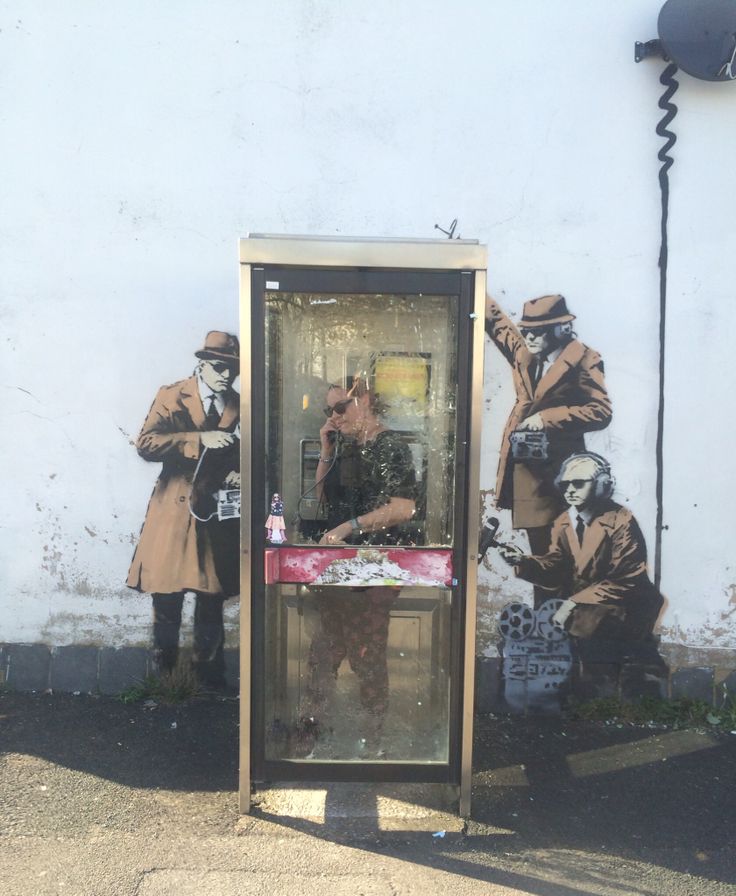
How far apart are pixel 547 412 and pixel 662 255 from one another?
102 cm

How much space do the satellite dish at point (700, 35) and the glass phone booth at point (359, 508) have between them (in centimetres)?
187

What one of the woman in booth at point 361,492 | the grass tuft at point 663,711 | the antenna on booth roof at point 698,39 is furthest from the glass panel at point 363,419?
the antenna on booth roof at point 698,39

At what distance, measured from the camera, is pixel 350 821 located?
307 centimetres

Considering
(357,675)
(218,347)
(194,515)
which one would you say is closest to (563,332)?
(218,347)

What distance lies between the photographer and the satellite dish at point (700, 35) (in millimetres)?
3688

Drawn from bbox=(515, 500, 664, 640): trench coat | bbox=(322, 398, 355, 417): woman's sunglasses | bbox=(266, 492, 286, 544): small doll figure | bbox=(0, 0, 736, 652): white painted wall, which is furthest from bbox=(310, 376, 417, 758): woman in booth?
bbox=(515, 500, 664, 640): trench coat

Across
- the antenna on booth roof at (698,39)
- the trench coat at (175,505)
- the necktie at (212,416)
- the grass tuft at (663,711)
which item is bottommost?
the grass tuft at (663,711)

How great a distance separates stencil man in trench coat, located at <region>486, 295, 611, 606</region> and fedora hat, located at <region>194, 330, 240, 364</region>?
140 centimetres

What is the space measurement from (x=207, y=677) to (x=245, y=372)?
206cm

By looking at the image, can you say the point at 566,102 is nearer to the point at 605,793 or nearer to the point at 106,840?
the point at 605,793

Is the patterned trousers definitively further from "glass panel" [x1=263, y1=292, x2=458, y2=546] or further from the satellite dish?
the satellite dish

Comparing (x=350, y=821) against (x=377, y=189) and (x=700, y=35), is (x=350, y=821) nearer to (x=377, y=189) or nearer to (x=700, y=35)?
(x=377, y=189)

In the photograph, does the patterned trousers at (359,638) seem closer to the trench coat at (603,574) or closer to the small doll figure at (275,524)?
the small doll figure at (275,524)

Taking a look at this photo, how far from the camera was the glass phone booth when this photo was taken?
2893 millimetres
